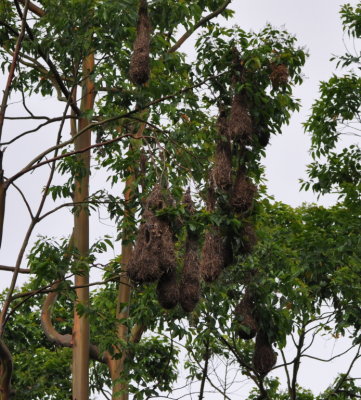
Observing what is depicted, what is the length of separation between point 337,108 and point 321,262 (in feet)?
12.9

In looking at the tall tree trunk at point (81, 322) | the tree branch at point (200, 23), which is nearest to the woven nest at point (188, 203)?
the tall tree trunk at point (81, 322)

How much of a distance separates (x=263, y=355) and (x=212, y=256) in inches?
132

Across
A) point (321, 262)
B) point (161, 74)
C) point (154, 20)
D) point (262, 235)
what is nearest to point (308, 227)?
point (321, 262)

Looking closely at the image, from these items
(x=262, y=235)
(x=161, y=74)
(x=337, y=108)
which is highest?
(x=337, y=108)

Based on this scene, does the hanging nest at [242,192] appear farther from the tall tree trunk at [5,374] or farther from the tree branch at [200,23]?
the tree branch at [200,23]

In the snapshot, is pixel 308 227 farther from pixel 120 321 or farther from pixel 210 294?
pixel 120 321

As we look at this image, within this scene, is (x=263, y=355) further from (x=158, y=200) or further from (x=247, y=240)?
(x=158, y=200)

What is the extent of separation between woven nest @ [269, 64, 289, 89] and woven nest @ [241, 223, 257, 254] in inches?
67.4

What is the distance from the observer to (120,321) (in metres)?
13.5

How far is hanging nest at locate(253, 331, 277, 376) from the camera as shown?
1252 centimetres

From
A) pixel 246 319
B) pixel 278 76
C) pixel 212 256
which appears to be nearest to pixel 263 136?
pixel 278 76

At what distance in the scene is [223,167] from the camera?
983cm

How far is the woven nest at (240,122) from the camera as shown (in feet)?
32.9

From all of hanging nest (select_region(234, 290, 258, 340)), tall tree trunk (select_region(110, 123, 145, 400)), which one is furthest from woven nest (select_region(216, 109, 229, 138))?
hanging nest (select_region(234, 290, 258, 340))
